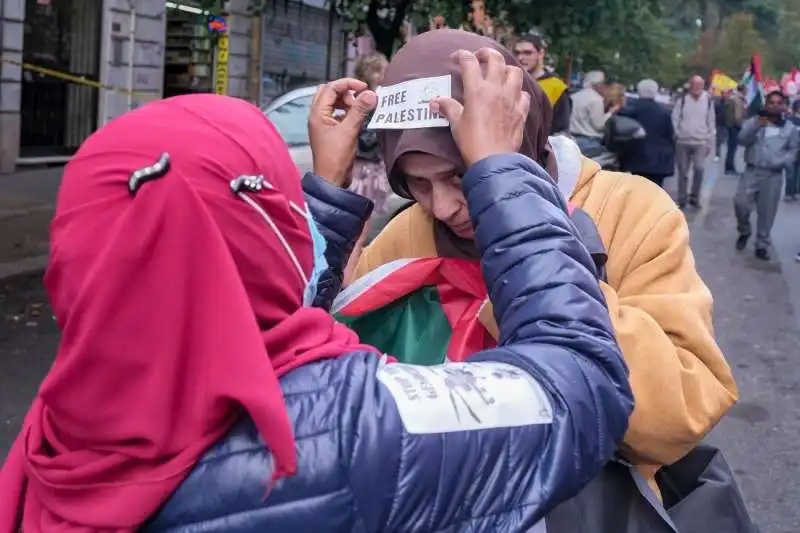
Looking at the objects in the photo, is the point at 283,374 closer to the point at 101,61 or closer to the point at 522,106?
the point at 522,106

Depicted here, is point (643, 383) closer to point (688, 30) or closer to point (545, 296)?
point (545, 296)

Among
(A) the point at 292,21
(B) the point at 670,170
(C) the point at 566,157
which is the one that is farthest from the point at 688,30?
(C) the point at 566,157

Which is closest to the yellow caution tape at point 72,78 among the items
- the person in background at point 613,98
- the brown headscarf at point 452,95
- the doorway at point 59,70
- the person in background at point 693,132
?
the doorway at point 59,70

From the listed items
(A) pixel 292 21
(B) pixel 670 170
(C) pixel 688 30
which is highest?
(C) pixel 688 30

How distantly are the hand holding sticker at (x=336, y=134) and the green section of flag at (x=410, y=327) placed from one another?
0.87ft

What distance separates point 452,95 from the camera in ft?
5.36

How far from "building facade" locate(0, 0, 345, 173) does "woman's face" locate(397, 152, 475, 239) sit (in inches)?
510

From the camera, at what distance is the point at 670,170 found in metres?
11.9

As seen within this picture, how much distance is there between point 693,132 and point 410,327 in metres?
13.7

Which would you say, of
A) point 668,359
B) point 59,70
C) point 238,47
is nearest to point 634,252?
point 668,359

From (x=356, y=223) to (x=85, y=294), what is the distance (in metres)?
0.82

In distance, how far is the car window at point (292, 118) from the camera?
386 inches

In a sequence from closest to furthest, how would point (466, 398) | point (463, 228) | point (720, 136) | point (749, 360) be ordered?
1. point (466, 398)
2. point (463, 228)
3. point (749, 360)
4. point (720, 136)

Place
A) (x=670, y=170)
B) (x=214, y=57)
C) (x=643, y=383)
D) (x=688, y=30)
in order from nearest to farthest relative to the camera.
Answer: (x=643, y=383) < (x=670, y=170) < (x=214, y=57) < (x=688, y=30)
